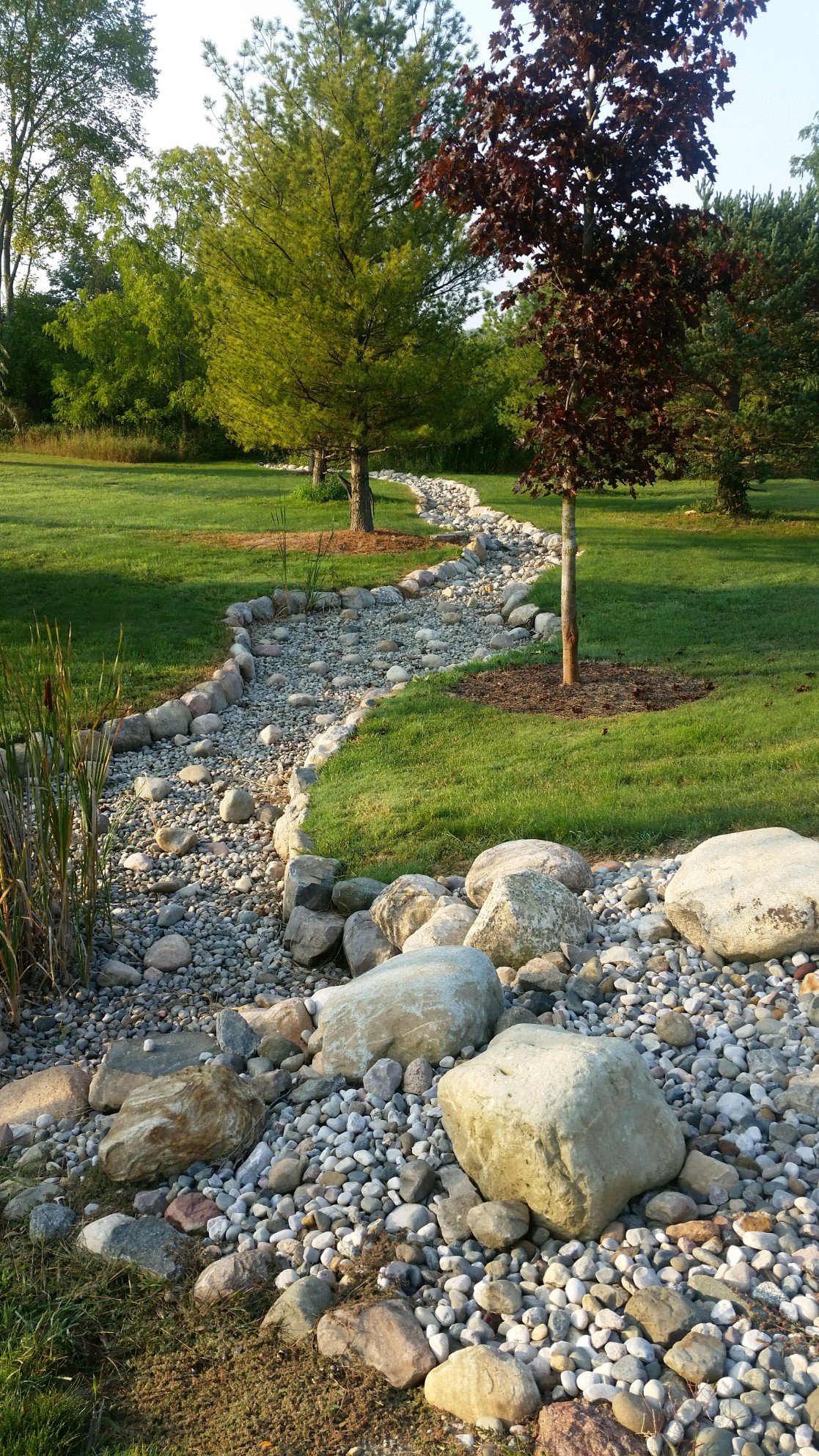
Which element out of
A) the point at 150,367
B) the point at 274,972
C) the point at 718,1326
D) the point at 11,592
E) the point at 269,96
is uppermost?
the point at 269,96

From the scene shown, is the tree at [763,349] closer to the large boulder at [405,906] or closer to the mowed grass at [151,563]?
the mowed grass at [151,563]

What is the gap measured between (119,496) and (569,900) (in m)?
14.2

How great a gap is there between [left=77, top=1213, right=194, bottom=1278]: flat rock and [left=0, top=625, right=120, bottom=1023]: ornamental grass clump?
140cm

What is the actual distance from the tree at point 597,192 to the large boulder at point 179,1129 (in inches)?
178

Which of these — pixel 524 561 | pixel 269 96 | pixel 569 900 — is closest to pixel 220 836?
pixel 569 900

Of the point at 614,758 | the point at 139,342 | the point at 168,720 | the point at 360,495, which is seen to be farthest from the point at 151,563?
the point at 139,342

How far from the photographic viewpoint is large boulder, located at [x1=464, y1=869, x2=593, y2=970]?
3.69 metres

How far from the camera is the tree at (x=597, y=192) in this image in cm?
570

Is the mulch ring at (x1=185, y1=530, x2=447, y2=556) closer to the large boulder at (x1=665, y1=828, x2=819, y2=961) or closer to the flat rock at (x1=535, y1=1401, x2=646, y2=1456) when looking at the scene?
the large boulder at (x1=665, y1=828, x2=819, y2=961)

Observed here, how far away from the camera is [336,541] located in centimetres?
1224

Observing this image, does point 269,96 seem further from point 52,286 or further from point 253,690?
point 52,286

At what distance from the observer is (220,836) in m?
5.57

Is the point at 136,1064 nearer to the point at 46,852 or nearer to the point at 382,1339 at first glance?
the point at 46,852

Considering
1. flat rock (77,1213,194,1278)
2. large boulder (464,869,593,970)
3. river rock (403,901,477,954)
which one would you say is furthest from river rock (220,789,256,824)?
flat rock (77,1213,194,1278)
